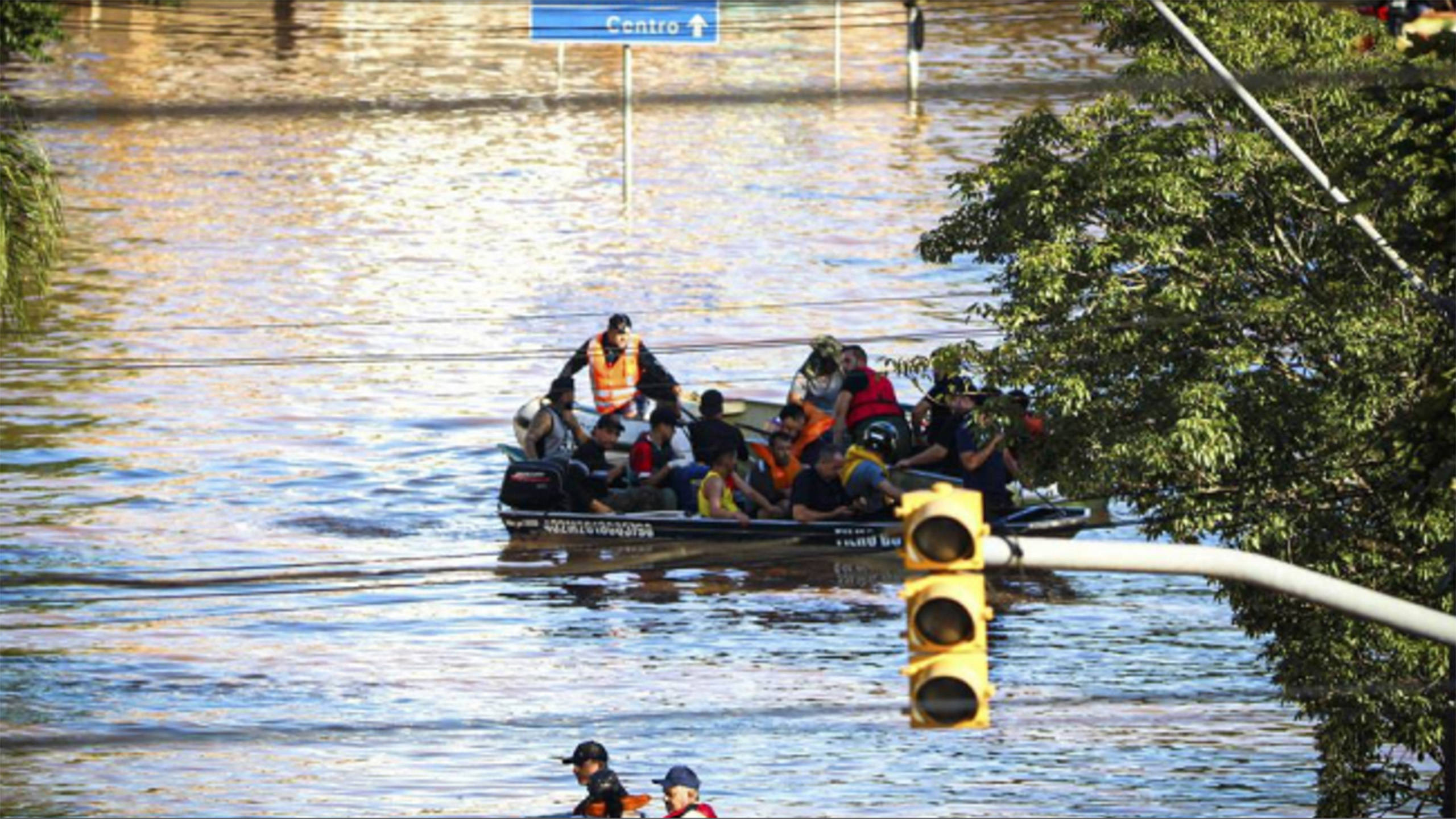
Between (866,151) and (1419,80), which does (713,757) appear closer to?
(1419,80)

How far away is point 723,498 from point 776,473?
31.5 inches

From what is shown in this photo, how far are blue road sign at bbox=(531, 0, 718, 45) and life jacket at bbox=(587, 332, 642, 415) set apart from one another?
16940 mm

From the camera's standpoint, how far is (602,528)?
92.9 feet

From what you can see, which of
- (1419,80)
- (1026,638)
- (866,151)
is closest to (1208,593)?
(1026,638)

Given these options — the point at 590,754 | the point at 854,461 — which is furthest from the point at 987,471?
the point at 590,754

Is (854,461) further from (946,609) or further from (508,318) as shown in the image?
(508,318)

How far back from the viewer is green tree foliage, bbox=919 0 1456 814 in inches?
709

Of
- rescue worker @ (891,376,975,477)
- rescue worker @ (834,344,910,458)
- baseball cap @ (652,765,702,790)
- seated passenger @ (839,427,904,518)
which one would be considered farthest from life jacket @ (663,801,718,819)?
rescue worker @ (834,344,910,458)

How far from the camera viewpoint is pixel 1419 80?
52.3ft

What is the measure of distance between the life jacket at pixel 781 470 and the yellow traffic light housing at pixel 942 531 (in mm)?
18485

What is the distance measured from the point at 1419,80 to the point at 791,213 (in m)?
41.5

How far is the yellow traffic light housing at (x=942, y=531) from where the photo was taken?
9188 millimetres

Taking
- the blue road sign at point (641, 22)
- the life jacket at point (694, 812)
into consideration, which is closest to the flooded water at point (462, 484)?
the life jacket at point (694, 812)

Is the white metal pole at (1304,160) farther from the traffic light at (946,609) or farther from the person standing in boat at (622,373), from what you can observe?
the person standing in boat at (622,373)
